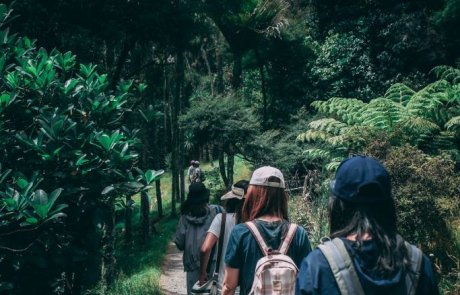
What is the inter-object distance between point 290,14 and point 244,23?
412 cm

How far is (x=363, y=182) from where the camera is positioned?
212 centimetres

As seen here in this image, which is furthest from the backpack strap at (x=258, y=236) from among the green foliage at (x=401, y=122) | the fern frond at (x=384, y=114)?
the fern frond at (x=384, y=114)

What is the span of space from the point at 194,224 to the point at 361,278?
13.0 feet

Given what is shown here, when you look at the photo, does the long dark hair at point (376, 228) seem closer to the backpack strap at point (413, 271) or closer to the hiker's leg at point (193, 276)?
the backpack strap at point (413, 271)

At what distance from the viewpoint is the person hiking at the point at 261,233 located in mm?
3340

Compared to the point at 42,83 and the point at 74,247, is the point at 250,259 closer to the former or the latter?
the point at 74,247

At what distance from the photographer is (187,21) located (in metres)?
12.7

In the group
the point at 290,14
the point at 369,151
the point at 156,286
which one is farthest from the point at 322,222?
the point at 290,14

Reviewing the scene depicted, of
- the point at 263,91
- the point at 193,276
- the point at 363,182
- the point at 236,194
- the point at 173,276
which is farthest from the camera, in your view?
the point at 263,91

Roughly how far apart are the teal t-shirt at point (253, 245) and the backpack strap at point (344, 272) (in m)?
1.31

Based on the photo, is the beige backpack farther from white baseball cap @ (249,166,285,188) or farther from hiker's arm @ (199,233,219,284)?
hiker's arm @ (199,233,219,284)

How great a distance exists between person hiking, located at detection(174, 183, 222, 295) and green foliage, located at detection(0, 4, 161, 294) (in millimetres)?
1158

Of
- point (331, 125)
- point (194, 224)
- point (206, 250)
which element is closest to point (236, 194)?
point (206, 250)

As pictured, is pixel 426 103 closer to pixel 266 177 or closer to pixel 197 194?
pixel 197 194
